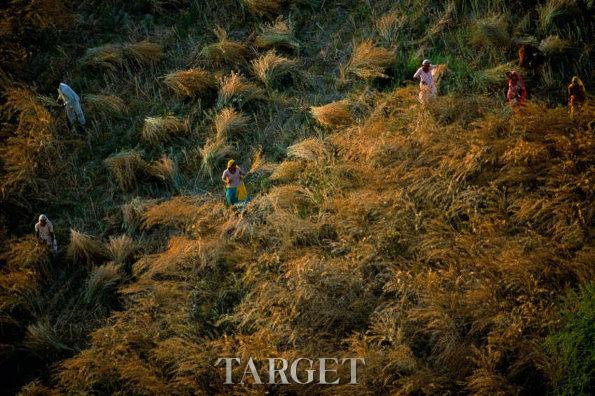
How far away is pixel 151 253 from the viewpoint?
8.41 metres

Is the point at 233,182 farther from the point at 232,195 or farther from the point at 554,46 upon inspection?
the point at 554,46

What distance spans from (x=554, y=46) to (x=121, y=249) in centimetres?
764

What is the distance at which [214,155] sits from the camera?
9.62 m

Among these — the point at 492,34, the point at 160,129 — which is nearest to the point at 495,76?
the point at 492,34

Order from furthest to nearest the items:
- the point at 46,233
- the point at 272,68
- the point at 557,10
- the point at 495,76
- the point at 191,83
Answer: the point at 191,83
the point at 272,68
the point at 557,10
the point at 495,76
the point at 46,233

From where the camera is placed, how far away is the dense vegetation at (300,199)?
6215 millimetres

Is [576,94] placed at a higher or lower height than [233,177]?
higher

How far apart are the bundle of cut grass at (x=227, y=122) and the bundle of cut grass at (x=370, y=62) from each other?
2.17m

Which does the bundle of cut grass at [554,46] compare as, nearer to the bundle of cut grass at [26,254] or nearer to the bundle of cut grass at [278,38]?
the bundle of cut grass at [278,38]

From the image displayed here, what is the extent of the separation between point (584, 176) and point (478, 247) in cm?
155

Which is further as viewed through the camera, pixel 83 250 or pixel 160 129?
pixel 160 129

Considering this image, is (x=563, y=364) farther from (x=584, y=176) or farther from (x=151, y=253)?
(x=151, y=253)

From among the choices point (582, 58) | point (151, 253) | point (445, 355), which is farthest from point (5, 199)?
point (582, 58)

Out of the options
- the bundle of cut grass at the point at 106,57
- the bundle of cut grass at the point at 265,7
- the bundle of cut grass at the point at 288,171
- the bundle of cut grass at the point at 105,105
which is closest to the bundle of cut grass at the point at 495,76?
the bundle of cut grass at the point at 288,171
